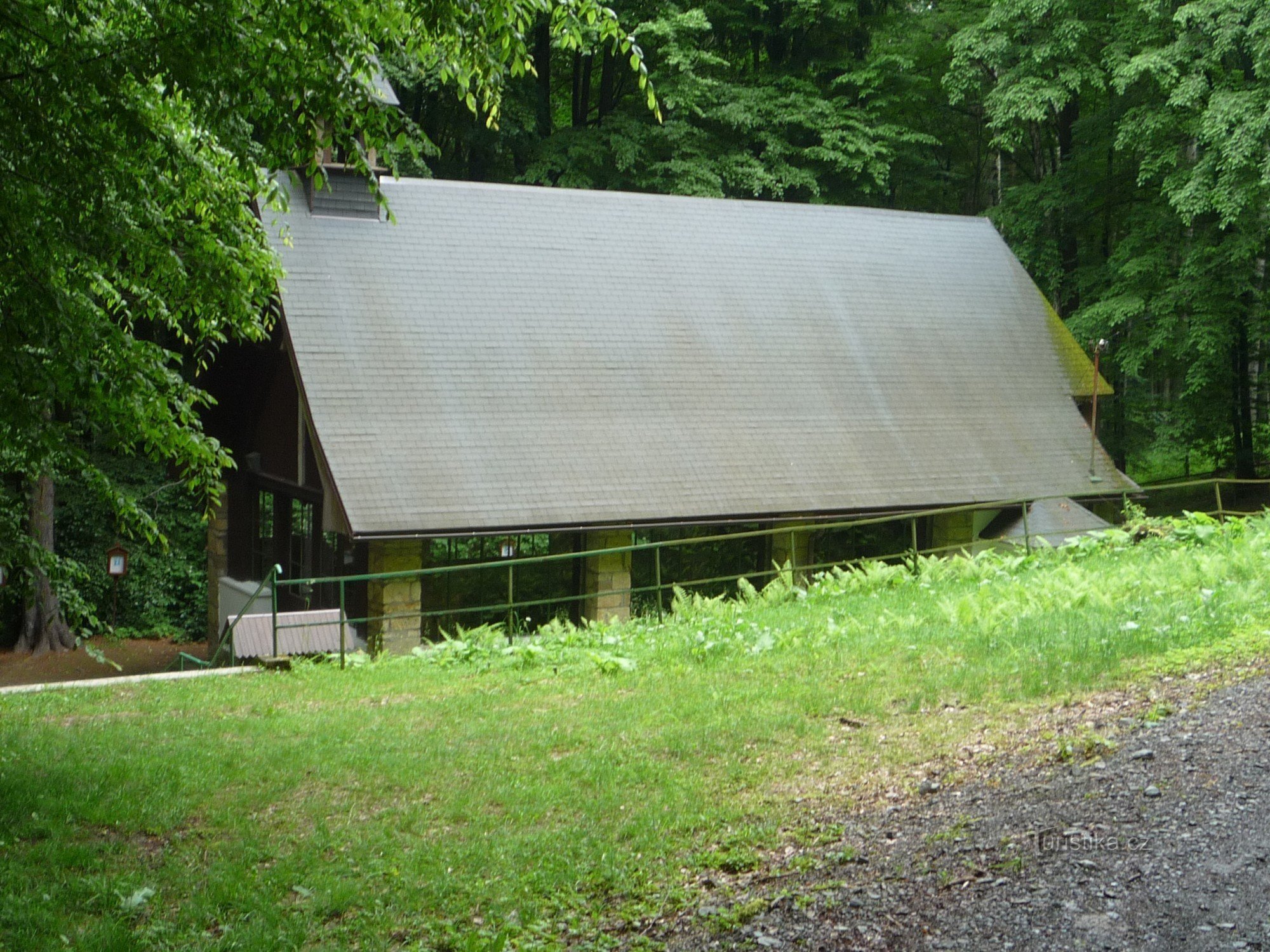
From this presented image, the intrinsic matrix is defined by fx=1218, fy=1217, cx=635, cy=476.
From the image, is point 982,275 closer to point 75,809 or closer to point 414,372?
point 414,372

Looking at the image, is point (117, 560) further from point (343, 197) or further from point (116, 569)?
point (343, 197)

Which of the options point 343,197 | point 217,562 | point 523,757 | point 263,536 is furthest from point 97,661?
point 523,757

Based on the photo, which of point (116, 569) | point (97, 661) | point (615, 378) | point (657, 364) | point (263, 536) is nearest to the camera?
point (615, 378)

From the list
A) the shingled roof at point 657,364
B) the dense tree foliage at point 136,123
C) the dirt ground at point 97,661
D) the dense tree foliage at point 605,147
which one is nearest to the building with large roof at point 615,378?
the shingled roof at point 657,364

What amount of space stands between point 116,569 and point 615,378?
923cm

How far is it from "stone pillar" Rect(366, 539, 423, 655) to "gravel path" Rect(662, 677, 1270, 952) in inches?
351

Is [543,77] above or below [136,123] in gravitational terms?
above

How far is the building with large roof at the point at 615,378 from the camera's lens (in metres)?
15.0

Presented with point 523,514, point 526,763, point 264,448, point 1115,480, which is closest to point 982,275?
point 1115,480

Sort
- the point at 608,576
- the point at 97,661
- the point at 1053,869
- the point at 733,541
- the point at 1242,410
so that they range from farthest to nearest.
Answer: the point at 1242,410 < the point at 97,661 < the point at 733,541 < the point at 608,576 < the point at 1053,869

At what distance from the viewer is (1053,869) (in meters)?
5.13

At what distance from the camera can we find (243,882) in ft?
19.0

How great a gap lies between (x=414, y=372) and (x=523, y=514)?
2.56 m

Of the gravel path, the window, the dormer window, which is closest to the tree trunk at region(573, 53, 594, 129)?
the dormer window
